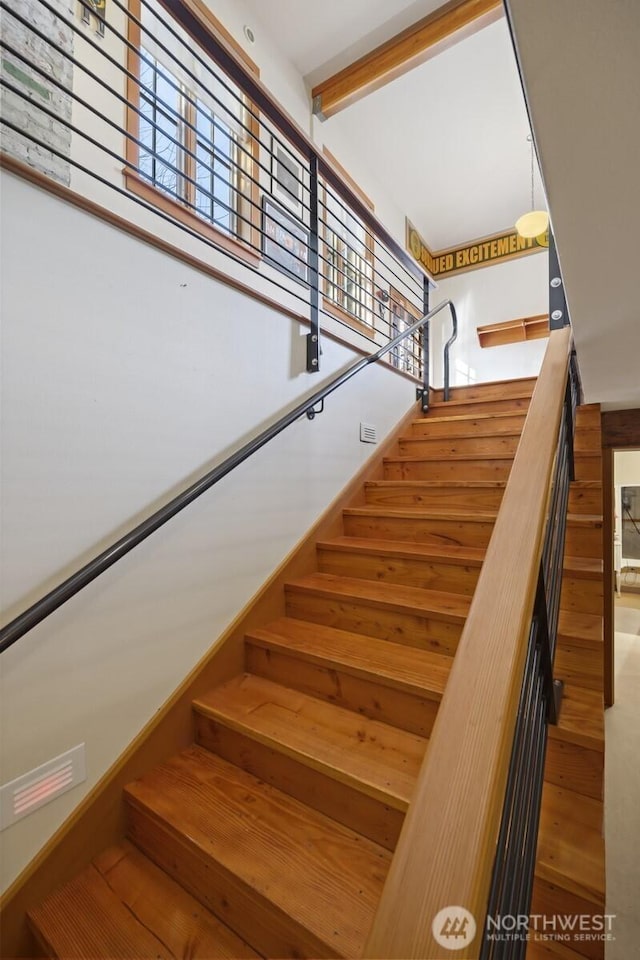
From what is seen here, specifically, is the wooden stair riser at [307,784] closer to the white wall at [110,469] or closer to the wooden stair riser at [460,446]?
the white wall at [110,469]

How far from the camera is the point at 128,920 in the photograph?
42.1 inches

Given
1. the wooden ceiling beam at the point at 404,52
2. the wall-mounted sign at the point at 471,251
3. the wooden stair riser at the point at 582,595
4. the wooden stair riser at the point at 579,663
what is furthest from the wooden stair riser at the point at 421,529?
the wall-mounted sign at the point at 471,251

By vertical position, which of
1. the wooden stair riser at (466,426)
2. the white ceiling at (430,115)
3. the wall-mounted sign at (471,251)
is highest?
the white ceiling at (430,115)

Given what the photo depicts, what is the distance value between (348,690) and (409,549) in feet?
2.48

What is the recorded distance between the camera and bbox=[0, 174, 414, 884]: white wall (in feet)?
3.76

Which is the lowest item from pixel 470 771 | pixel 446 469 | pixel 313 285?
pixel 470 771

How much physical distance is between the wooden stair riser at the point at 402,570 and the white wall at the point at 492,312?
452cm

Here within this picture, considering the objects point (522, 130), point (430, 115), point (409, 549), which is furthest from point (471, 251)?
point (409, 549)

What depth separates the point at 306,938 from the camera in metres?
0.92

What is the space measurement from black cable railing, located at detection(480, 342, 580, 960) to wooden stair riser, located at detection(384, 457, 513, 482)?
1128 mm

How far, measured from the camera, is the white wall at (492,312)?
5.49m

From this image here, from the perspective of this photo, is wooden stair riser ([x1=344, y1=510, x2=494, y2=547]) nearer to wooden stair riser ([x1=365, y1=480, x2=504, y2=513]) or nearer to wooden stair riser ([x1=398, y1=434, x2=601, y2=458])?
wooden stair riser ([x1=365, y1=480, x2=504, y2=513])
